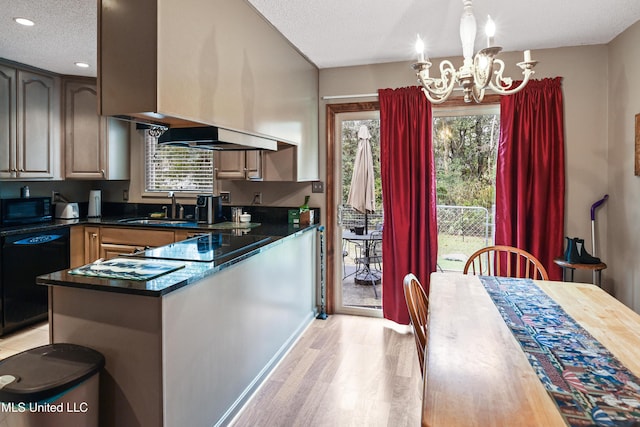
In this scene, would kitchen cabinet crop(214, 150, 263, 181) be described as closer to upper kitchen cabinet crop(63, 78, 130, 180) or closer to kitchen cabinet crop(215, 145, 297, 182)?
kitchen cabinet crop(215, 145, 297, 182)

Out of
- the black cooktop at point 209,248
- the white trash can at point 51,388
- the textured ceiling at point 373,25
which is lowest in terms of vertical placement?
the white trash can at point 51,388

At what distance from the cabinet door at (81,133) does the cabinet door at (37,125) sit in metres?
0.10

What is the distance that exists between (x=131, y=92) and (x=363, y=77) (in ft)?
7.93

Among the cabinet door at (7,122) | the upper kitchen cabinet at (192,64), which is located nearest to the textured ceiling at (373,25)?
the cabinet door at (7,122)

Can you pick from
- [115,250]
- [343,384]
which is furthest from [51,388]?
[115,250]

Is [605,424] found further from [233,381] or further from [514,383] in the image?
[233,381]

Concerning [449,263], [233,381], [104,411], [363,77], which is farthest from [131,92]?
[449,263]

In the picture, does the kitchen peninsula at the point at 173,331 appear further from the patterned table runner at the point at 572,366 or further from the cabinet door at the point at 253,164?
the patterned table runner at the point at 572,366

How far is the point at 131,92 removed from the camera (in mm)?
1751

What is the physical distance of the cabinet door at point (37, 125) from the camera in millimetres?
3516

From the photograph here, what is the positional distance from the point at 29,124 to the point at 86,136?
51 centimetres

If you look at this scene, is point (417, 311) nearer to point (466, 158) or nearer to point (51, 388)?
point (51, 388)

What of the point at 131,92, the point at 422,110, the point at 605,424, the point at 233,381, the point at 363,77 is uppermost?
the point at 363,77

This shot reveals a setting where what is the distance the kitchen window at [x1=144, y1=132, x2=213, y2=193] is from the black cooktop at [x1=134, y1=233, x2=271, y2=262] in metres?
1.53
